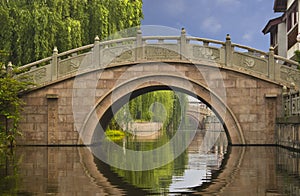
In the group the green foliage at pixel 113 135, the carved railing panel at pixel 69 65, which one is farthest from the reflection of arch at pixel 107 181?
the green foliage at pixel 113 135

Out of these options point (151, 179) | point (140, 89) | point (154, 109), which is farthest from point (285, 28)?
point (151, 179)

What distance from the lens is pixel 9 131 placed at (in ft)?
58.9

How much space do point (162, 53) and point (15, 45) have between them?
683cm

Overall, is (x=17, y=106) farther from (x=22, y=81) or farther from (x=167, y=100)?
(x=167, y=100)

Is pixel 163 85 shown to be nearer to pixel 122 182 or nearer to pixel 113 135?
pixel 113 135

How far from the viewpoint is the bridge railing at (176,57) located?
1778 centimetres

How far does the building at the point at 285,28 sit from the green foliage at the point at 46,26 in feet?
28.2

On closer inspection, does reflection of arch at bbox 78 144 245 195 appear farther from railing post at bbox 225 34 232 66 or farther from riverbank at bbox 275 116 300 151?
railing post at bbox 225 34 232 66

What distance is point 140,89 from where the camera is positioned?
1820 centimetres

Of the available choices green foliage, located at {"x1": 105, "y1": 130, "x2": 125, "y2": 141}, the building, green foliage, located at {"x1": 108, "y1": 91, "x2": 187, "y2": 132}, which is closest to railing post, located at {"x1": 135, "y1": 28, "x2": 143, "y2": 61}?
green foliage, located at {"x1": 108, "y1": 91, "x2": 187, "y2": 132}

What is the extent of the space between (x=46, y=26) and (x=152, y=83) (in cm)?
561

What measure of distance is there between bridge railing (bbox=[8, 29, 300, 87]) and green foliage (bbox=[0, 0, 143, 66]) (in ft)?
9.74

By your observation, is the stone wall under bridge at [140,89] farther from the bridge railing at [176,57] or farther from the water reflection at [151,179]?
the water reflection at [151,179]

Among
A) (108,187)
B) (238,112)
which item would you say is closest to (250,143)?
(238,112)
